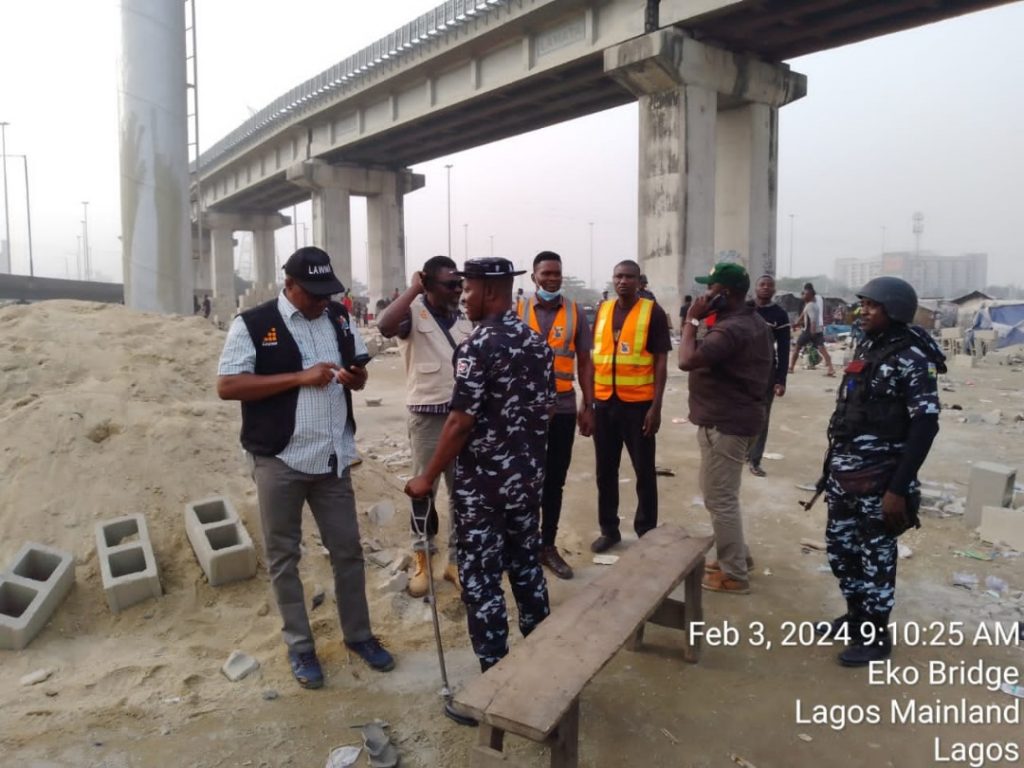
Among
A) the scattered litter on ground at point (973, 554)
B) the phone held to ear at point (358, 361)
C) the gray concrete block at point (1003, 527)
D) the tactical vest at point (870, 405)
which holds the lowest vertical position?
the scattered litter on ground at point (973, 554)

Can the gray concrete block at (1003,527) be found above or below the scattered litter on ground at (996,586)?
above

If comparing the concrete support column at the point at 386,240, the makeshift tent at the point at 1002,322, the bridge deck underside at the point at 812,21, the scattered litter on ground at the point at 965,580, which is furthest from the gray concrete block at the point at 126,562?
the concrete support column at the point at 386,240

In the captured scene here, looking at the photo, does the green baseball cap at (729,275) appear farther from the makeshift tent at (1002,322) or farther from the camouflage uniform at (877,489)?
the makeshift tent at (1002,322)

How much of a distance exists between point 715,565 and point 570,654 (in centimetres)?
217

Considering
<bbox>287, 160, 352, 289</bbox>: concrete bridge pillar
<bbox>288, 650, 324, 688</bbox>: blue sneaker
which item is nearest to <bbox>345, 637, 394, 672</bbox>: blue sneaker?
<bbox>288, 650, 324, 688</bbox>: blue sneaker

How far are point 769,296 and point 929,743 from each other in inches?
196

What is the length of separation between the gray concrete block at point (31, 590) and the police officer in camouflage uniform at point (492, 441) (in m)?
2.06

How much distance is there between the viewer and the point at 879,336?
11.0 feet

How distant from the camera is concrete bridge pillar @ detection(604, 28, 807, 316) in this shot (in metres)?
16.5

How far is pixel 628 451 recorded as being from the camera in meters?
4.69

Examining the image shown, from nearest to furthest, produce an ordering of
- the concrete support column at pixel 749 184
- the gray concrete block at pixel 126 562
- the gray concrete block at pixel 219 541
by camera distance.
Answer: the gray concrete block at pixel 126 562, the gray concrete block at pixel 219 541, the concrete support column at pixel 749 184

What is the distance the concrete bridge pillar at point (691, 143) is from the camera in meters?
Result: 16.5

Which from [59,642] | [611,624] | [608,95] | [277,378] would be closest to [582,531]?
[611,624]

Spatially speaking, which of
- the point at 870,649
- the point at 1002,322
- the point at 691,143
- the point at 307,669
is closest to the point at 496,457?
the point at 307,669
